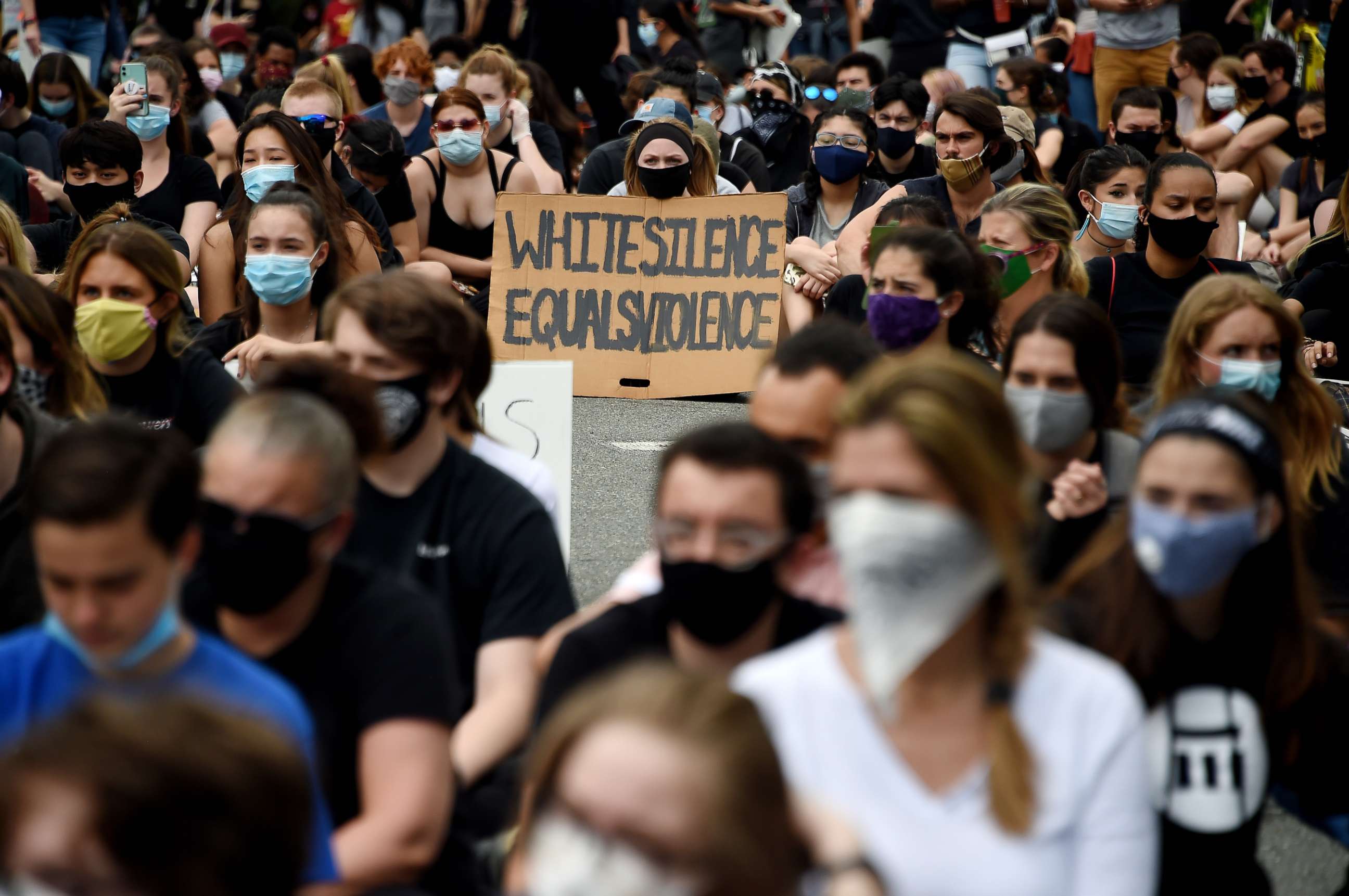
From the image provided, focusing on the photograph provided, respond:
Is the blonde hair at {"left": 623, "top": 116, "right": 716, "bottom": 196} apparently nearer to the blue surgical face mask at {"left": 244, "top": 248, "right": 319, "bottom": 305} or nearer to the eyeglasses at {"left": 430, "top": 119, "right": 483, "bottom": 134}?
the eyeglasses at {"left": 430, "top": 119, "right": 483, "bottom": 134}

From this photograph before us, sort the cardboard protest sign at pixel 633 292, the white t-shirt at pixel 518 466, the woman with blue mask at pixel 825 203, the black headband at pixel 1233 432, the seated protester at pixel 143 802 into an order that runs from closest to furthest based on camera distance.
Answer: the seated protester at pixel 143 802
the black headband at pixel 1233 432
the white t-shirt at pixel 518 466
the woman with blue mask at pixel 825 203
the cardboard protest sign at pixel 633 292

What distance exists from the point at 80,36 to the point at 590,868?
13.5 metres

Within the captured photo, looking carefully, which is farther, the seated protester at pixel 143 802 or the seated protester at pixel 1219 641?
the seated protester at pixel 1219 641

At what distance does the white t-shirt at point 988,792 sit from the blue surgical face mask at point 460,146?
23.8ft

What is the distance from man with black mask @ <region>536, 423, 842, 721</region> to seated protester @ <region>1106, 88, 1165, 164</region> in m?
7.94

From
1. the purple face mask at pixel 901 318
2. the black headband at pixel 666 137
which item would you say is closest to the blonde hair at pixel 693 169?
the black headband at pixel 666 137

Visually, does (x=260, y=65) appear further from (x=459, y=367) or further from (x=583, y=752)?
(x=583, y=752)

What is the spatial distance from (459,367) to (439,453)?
274mm

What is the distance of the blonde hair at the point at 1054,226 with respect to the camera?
6.22 metres

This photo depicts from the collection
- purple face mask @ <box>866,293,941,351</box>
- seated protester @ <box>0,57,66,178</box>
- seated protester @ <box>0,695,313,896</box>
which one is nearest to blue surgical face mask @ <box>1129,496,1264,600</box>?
seated protester @ <box>0,695,313,896</box>

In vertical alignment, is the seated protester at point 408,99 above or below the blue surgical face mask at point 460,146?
above

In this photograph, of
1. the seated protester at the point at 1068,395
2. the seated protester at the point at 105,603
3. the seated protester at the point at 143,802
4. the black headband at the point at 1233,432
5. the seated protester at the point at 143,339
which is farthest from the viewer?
the seated protester at the point at 143,339

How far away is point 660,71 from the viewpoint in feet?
39.9

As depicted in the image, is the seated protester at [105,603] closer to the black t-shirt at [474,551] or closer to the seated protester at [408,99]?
the black t-shirt at [474,551]
